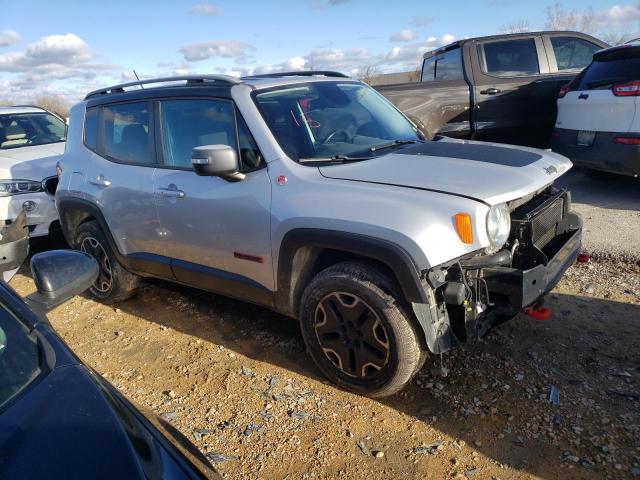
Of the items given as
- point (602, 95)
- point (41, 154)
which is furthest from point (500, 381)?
point (41, 154)

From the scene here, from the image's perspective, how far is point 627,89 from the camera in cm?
566

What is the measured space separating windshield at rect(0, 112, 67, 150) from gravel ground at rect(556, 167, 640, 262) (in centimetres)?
707

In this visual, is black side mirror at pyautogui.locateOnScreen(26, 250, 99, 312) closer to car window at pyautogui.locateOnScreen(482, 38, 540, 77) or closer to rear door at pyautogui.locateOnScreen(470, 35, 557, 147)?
rear door at pyautogui.locateOnScreen(470, 35, 557, 147)

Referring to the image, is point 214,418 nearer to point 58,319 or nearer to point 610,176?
point 58,319

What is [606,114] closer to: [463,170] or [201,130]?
[463,170]

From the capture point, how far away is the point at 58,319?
4.70 m

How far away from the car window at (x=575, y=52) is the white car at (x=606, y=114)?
1.26 metres

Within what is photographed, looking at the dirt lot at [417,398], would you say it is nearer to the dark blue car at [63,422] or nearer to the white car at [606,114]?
→ the dark blue car at [63,422]

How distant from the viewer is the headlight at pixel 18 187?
594cm

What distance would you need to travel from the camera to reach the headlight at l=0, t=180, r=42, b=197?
594 cm

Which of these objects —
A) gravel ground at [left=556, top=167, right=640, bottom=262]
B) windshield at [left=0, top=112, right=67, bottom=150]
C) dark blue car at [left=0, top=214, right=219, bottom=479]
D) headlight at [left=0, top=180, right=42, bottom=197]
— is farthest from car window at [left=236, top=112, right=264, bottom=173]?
windshield at [left=0, top=112, right=67, bottom=150]

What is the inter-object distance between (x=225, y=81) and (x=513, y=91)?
16.3ft

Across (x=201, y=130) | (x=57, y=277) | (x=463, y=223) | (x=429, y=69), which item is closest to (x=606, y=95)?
(x=429, y=69)

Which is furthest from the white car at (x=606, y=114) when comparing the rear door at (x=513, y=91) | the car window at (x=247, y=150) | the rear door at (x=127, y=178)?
the rear door at (x=127, y=178)
